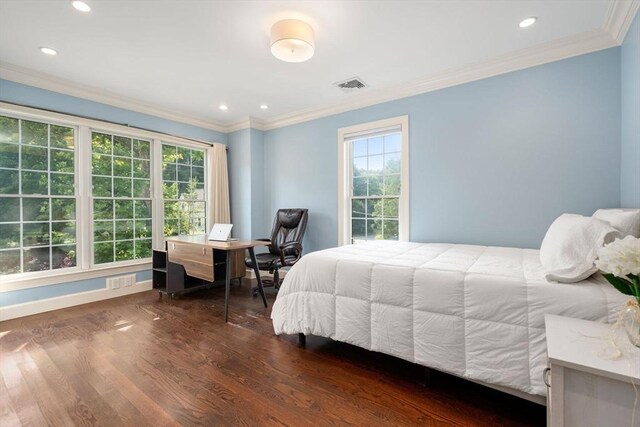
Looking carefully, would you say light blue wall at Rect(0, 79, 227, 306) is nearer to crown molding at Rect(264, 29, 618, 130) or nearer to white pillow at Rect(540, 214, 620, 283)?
crown molding at Rect(264, 29, 618, 130)

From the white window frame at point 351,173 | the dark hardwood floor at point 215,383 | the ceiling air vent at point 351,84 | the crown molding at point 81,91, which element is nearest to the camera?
the dark hardwood floor at point 215,383

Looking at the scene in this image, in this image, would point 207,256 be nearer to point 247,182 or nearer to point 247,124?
point 247,182

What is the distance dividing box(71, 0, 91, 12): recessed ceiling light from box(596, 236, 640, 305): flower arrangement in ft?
10.5

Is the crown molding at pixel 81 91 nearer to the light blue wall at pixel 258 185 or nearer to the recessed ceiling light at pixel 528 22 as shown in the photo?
the light blue wall at pixel 258 185

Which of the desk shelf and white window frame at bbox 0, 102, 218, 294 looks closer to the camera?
white window frame at bbox 0, 102, 218, 294

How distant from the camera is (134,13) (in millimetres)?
2064

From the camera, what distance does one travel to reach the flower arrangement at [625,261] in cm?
92

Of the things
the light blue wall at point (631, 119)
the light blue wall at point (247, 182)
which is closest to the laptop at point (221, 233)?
the light blue wall at point (247, 182)

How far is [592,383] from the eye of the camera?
3.06ft

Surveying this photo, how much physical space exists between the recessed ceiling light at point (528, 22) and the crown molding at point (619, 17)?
43 centimetres

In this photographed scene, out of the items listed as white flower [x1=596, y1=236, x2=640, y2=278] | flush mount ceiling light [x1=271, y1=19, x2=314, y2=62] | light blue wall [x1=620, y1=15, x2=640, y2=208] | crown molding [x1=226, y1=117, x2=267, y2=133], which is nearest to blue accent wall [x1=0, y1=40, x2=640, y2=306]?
light blue wall [x1=620, y1=15, x2=640, y2=208]

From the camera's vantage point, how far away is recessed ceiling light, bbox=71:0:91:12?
6.41 ft

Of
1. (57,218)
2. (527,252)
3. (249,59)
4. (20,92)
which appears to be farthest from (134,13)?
(527,252)

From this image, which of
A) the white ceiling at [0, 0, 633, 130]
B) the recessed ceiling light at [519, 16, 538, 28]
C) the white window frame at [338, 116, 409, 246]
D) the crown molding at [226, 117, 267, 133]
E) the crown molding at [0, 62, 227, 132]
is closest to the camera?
the white ceiling at [0, 0, 633, 130]
